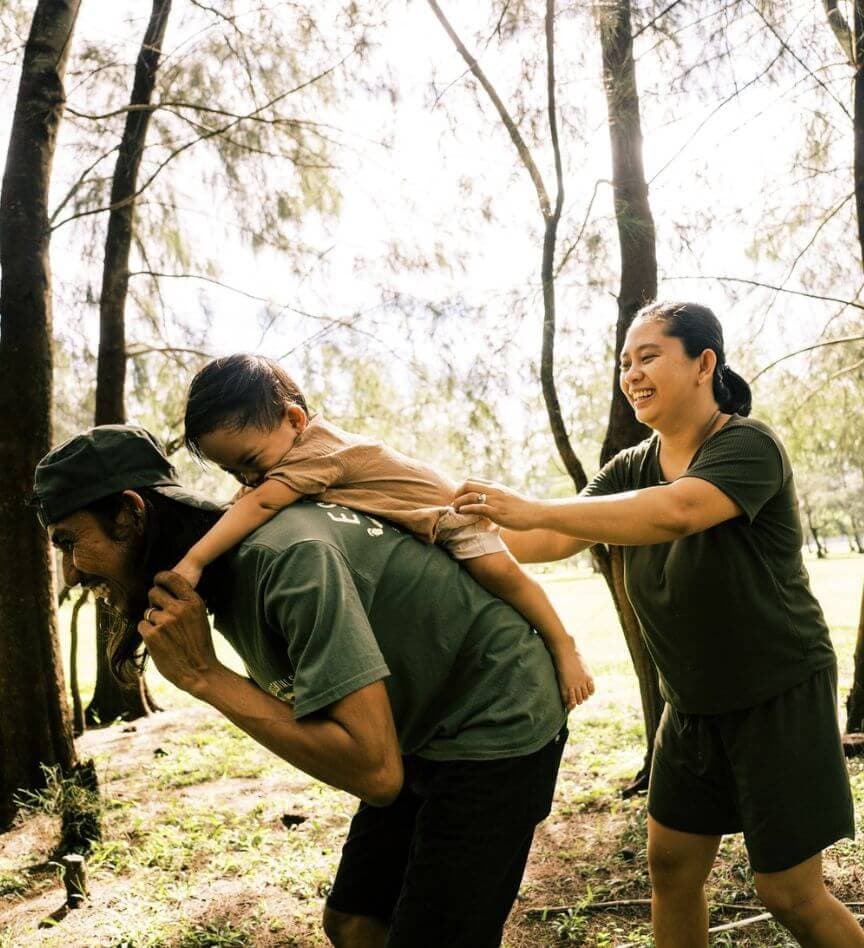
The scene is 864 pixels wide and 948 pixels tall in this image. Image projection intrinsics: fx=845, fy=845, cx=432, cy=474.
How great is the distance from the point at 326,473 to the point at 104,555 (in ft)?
1.53

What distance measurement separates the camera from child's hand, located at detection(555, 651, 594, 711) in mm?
1796

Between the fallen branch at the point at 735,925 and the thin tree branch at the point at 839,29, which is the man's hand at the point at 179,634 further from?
the thin tree branch at the point at 839,29

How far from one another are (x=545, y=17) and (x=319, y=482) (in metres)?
3.41

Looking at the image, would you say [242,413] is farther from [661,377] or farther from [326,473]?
[661,377]

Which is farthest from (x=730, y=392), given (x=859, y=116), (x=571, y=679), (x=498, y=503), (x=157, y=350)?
(x=157, y=350)

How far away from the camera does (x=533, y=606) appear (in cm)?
183

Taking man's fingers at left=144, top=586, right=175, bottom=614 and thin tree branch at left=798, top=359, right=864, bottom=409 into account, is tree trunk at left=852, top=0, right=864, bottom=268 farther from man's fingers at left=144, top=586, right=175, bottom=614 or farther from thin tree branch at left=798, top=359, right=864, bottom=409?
man's fingers at left=144, top=586, right=175, bottom=614

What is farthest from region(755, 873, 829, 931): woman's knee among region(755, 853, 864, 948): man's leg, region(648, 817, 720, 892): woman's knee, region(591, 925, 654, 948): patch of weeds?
region(591, 925, 654, 948): patch of weeds

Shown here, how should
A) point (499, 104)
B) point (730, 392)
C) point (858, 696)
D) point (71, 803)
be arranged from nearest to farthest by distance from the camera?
1. point (730, 392)
2. point (71, 803)
3. point (499, 104)
4. point (858, 696)

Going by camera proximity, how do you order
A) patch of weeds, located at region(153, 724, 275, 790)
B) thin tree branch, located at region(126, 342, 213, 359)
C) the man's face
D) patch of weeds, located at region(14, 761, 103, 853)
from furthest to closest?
thin tree branch, located at region(126, 342, 213, 359) < patch of weeds, located at region(153, 724, 275, 790) < patch of weeds, located at region(14, 761, 103, 853) < the man's face

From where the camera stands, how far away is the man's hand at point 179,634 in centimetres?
147

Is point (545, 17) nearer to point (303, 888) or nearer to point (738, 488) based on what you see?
point (738, 488)

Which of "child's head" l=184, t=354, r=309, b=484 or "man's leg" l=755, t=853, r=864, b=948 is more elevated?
"child's head" l=184, t=354, r=309, b=484

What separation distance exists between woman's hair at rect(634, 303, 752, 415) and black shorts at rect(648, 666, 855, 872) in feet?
A: 2.37
